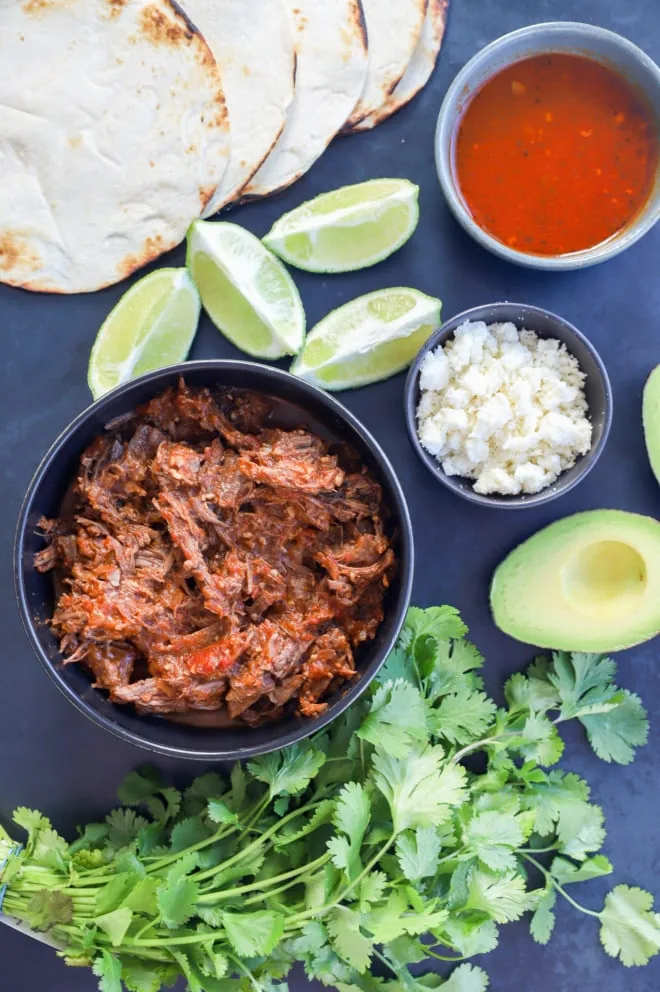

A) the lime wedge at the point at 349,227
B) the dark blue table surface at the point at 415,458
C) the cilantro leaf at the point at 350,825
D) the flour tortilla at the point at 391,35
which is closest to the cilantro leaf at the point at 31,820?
the dark blue table surface at the point at 415,458

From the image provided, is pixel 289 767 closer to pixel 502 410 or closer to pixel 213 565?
pixel 213 565

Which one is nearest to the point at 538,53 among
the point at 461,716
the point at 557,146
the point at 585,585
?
the point at 557,146

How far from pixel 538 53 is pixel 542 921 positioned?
8.08ft

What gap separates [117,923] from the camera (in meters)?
2.19

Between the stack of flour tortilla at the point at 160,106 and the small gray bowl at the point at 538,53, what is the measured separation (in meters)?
0.21

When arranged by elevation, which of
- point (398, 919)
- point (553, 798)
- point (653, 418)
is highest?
point (653, 418)

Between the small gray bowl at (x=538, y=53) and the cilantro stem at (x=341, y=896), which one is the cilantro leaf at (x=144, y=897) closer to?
the cilantro stem at (x=341, y=896)

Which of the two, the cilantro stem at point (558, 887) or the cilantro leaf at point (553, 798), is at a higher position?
the cilantro leaf at point (553, 798)

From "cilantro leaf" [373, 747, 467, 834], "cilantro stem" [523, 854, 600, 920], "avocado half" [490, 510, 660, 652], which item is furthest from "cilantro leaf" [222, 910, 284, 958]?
"avocado half" [490, 510, 660, 652]

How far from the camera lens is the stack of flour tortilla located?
2408 millimetres

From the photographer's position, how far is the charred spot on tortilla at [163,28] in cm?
239

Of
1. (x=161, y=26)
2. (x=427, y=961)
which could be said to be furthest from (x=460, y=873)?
(x=161, y=26)

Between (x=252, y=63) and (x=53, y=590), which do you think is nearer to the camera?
(x=53, y=590)

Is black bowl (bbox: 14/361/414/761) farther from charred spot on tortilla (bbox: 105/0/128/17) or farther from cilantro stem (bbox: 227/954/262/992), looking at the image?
charred spot on tortilla (bbox: 105/0/128/17)
